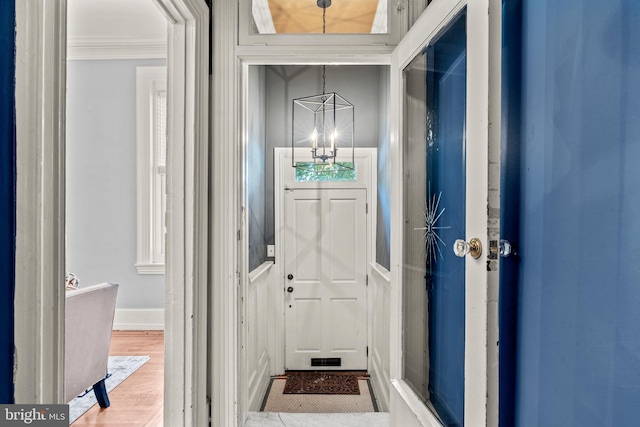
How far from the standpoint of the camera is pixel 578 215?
88 centimetres

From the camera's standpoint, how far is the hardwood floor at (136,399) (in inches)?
91.0

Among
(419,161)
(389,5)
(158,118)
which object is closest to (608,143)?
(419,161)

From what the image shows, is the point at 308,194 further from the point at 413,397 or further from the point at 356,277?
the point at 413,397

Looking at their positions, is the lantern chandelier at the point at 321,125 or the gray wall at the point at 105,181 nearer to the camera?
the lantern chandelier at the point at 321,125

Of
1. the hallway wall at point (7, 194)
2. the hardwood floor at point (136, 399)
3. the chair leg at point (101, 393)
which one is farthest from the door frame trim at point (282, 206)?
the hallway wall at point (7, 194)

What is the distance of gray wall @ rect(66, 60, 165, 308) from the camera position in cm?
400

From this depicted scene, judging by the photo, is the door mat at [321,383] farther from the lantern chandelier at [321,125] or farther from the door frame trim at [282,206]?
the lantern chandelier at [321,125]

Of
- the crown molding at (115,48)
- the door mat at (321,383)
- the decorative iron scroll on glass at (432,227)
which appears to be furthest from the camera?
the crown molding at (115,48)

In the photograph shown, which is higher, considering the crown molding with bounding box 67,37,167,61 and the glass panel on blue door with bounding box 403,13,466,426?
the crown molding with bounding box 67,37,167,61

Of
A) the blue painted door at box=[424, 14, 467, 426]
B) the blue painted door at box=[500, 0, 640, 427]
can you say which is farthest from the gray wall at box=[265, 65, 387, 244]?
the blue painted door at box=[500, 0, 640, 427]

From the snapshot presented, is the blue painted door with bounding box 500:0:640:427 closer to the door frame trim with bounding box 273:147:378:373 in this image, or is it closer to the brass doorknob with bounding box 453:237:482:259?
the brass doorknob with bounding box 453:237:482:259

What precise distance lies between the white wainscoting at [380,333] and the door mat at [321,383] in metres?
0.20

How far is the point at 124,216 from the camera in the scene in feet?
13.2

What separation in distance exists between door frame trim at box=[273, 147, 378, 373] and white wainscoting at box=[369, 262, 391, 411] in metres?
0.16
